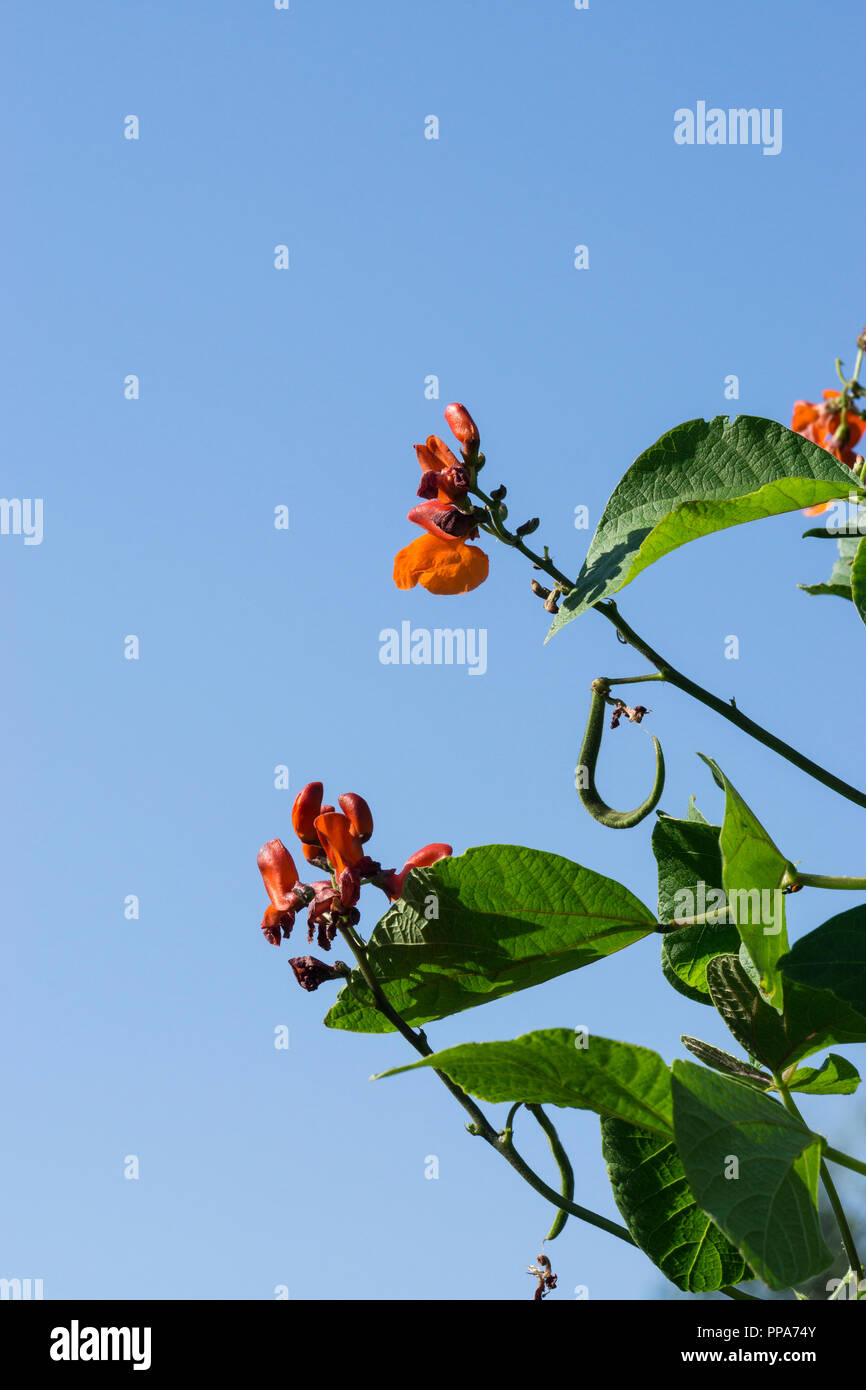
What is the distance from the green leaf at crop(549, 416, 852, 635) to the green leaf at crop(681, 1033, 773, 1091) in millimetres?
524

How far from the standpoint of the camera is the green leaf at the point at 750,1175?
39.0 inches

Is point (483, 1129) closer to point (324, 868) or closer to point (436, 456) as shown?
point (324, 868)

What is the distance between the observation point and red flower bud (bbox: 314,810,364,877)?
A: 1.69 m

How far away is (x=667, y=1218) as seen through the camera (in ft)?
4.76

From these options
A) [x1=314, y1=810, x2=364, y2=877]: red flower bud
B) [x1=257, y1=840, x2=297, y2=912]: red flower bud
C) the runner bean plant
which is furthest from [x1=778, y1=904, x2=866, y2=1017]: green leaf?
[x1=257, y1=840, x2=297, y2=912]: red flower bud

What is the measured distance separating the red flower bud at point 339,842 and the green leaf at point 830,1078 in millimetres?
628

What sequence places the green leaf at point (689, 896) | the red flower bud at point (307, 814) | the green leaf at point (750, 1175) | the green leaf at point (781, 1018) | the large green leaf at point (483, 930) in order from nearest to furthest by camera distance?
the green leaf at point (750, 1175) < the green leaf at point (781, 1018) < the large green leaf at point (483, 930) < the green leaf at point (689, 896) < the red flower bud at point (307, 814)

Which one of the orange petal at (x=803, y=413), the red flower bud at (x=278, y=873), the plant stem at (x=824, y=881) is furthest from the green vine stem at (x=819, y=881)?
the orange petal at (x=803, y=413)

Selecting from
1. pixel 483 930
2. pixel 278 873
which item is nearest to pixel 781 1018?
pixel 483 930

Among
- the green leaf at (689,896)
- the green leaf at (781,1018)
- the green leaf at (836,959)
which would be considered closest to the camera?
the green leaf at (836,959)

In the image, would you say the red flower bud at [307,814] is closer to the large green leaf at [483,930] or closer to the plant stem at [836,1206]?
the large green leaf at [483,930]
